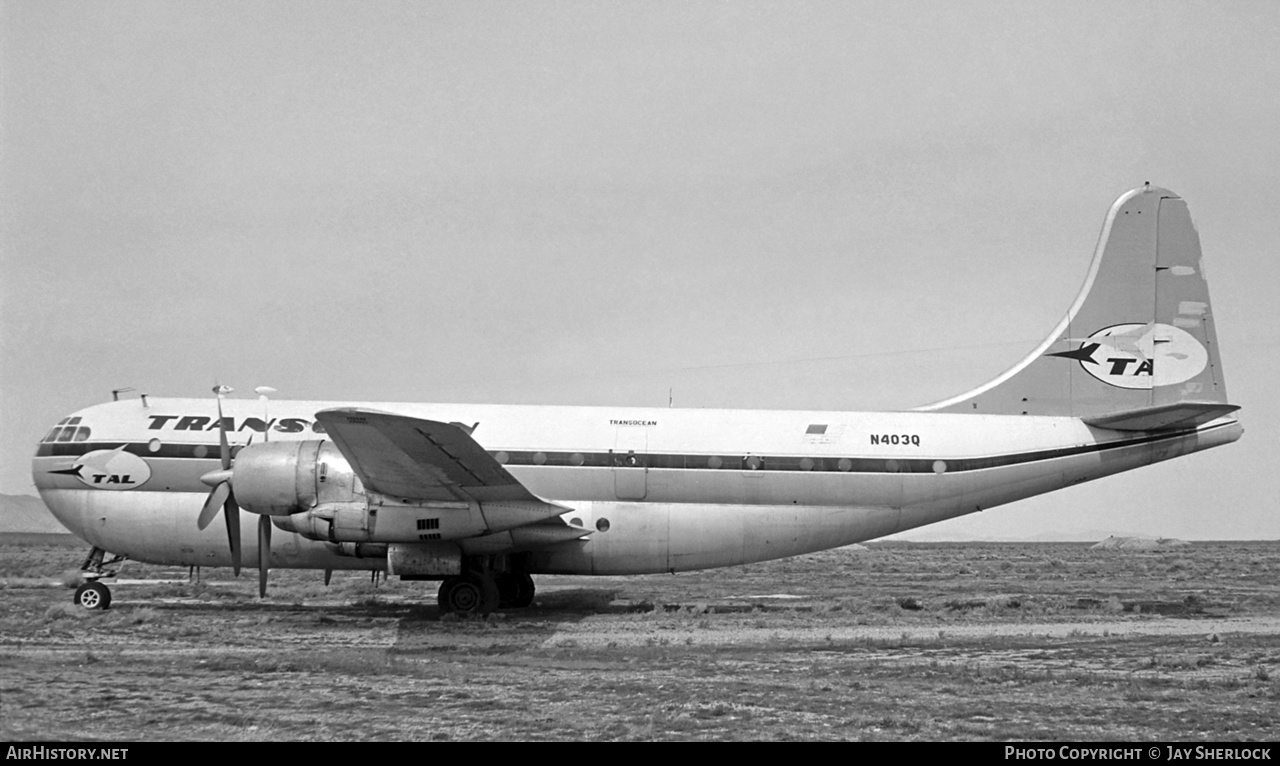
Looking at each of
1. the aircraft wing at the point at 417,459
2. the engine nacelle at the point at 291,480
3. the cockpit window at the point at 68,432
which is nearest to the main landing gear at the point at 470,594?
the aircraft wing at the point at 417,459

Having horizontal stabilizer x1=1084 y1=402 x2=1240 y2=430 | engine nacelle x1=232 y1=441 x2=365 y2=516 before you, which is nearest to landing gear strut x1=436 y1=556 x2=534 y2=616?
engine nacelle x1=232 y1=441 x2=365 y2=516

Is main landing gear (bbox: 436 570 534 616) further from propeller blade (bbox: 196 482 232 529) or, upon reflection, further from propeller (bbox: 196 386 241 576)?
propeller blade (bbox: 196 482 232 529)

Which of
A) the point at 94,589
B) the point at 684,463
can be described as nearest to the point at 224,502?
the point at 94,589

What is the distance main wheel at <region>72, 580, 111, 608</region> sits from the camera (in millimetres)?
18656

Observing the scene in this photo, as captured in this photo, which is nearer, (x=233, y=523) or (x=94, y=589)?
(x=233, y=523)

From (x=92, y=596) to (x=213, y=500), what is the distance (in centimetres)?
317

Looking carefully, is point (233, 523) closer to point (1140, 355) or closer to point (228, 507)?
point (228, 507)

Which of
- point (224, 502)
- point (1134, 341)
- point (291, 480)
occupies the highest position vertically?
point (1134, 341)

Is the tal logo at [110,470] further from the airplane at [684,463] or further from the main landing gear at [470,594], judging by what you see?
the main landing gear at [470,594]

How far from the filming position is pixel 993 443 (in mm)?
19688

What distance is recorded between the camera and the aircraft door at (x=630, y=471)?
1920cm

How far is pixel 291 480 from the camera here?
17.1 metres
